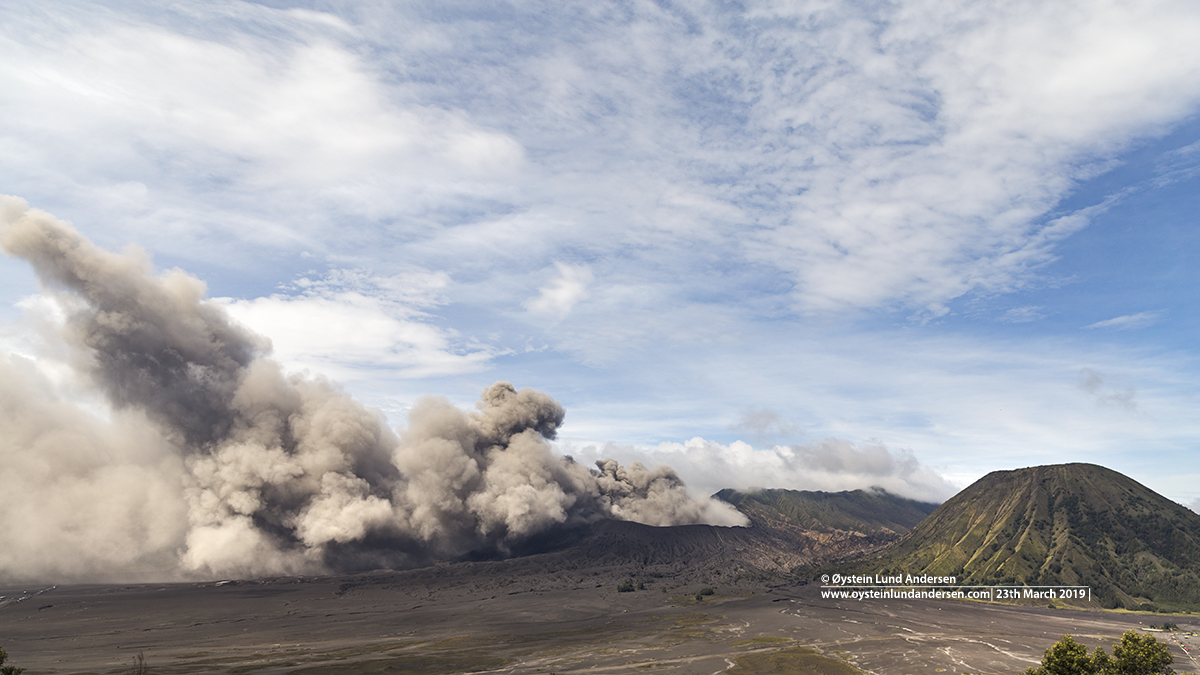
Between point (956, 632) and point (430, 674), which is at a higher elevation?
point (430, 674)

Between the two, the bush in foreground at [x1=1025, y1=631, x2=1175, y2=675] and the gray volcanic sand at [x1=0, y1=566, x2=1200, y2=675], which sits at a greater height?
the bush in foreground at [x1=1025, y1=631, x2=1175, y2=675]

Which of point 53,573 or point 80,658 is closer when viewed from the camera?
point 80,658

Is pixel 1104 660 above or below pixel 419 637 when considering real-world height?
above

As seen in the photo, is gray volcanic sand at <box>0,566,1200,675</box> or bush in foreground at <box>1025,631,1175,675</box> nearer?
bush in foreground at <box>1025,631,1175,675</box>

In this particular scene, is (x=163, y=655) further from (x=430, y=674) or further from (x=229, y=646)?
(x=430, y=674)

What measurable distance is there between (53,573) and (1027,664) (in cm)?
28323

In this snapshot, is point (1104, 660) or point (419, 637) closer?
point (1104, 660)

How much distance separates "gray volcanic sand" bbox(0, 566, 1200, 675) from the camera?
4887 inches

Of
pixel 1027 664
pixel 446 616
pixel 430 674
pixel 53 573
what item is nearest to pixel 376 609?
pixel 446 616

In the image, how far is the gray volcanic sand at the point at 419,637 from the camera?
124m

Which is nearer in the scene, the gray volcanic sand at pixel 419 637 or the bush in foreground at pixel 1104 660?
the bush in foreground at pixel 1104 660

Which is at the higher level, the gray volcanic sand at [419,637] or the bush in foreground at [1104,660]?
the bush in foreground at [1104,660]

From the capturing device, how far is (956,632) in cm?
17625

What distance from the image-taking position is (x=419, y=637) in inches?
6161
